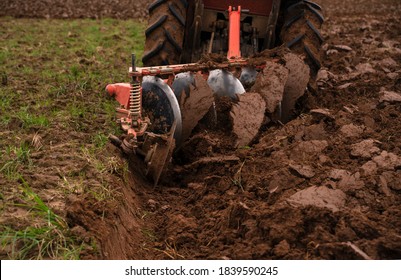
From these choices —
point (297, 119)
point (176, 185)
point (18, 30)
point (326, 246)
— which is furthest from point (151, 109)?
point (18, 30)

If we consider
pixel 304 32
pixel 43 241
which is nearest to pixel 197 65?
pixel 304 32

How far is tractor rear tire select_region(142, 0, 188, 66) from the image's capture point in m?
5.05

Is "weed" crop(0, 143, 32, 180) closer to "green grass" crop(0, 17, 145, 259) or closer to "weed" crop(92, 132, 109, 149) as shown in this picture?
"green grass" crop(0, 17, 145, 259)

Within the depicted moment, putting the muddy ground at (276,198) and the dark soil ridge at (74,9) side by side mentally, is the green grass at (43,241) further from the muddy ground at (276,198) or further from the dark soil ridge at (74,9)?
the dark soil ridge at (74,9)

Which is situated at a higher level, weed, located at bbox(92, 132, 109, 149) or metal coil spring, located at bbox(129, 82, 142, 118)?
metal coil spring, located at bbox(129, 82, 142, 118)

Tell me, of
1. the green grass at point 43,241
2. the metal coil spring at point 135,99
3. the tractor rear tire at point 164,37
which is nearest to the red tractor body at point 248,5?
the tractor rear tire at point 164,37

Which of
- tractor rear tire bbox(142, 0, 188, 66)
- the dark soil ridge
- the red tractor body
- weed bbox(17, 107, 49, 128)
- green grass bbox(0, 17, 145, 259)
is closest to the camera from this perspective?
green grass bbox(0, 17, 145, 259)

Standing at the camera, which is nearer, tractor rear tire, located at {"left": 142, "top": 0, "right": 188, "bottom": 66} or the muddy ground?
the muddy ground

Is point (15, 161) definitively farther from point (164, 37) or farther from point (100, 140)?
point (164, 37)

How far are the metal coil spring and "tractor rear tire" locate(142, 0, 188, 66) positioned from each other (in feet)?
2.87

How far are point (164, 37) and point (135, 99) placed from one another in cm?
107

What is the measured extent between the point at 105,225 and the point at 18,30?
288 inches

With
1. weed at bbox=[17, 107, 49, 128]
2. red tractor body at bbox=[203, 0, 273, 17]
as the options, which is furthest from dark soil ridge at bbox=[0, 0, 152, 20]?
weed at bbox=[17, 107, 49, 128]

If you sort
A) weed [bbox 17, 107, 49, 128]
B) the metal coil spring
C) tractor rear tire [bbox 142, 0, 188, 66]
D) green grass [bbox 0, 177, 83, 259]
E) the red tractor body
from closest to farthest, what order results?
green grass [bbox 0, 177, 83, 259] → the metal coil spring → weed [bbox 17, 107, 49, 128] → tractor rear tire [bbox 142, 0, 188, 66] → the red tractor body
